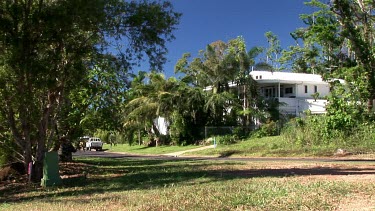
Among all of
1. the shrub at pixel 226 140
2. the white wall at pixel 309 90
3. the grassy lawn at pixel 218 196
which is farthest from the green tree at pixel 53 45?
the white wall at pixel 309 90

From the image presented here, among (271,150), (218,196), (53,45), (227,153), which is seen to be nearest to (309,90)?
(227,153)

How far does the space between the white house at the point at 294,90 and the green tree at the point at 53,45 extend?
31.2m

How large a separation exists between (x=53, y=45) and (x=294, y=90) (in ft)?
123

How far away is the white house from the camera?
47.1 meters

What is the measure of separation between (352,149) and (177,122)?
21.5 m

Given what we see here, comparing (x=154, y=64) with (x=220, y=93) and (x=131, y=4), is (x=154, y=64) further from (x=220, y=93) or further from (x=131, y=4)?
(x=220, y=93)

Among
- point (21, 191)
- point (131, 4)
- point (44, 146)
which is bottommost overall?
point (21, 191)

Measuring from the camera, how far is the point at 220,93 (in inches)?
1748

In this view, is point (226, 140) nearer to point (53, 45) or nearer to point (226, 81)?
point (226, 81)

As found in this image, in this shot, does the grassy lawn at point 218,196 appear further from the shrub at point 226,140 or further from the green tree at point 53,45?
the shrub at point 226,140

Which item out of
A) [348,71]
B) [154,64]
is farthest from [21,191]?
[348,71]

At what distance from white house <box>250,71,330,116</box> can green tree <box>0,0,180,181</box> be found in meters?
31.2

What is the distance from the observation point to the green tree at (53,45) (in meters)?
14.3

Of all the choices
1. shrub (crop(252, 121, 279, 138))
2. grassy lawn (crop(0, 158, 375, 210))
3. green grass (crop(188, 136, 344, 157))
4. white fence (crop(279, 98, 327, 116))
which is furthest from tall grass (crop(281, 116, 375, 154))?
grassy lawn (crop(0, 158, 375, 210))
